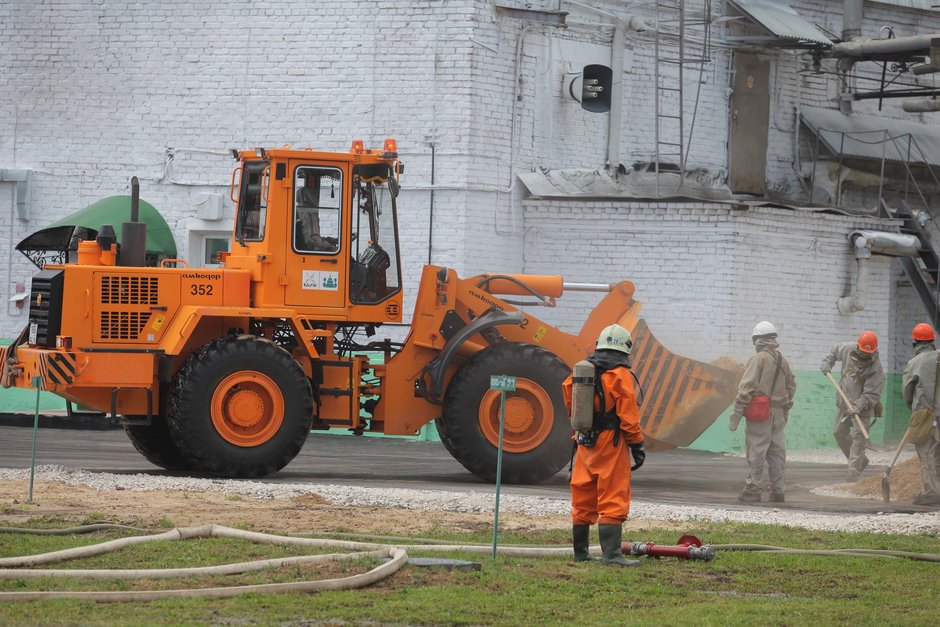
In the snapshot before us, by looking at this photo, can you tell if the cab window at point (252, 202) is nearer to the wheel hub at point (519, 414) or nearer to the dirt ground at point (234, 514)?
the wheel hub at point (519, 414)

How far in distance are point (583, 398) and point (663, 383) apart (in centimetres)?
680

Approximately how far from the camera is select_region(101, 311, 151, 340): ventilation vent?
1509 centimetres

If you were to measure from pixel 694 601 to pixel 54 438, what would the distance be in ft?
43.4

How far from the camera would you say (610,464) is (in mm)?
9734

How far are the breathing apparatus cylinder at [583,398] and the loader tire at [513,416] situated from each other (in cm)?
559

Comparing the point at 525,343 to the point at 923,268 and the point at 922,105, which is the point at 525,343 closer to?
the point at 923,268

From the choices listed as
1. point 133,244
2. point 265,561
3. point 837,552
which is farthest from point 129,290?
point 837,552

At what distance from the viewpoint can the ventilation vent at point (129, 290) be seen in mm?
15156

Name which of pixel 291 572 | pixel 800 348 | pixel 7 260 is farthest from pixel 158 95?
pixel 291 572

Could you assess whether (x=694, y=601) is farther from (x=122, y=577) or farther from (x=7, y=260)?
(x=7, y=260)

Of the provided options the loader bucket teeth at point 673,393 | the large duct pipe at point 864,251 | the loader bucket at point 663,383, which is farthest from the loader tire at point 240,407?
the large duct pipe at point 864,251

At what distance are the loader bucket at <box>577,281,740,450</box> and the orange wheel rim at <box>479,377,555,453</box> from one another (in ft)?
A: 3.45

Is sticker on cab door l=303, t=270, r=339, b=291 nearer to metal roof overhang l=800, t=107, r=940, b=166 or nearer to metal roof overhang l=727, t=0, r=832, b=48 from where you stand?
metal roof overhang l=727, t=0, r=832, b=48

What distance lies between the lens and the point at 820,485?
17203mm
